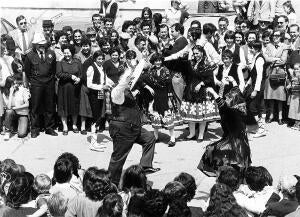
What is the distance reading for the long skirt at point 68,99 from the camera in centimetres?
1152

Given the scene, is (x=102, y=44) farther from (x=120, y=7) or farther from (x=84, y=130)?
(x=120, y=7)

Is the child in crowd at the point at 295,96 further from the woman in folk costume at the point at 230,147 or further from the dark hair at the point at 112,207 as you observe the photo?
the dark hair at the point at 112,207

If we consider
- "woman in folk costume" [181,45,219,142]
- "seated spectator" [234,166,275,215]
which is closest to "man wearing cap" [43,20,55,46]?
"woman in folk costume" [181,45,219,142]

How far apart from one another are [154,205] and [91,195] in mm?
795

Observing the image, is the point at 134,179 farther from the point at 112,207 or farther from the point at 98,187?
the point at 112,207

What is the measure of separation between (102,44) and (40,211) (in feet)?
17.9

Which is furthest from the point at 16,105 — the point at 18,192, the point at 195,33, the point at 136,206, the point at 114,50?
the point at 136,206

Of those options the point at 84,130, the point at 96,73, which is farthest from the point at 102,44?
the point at 84,130

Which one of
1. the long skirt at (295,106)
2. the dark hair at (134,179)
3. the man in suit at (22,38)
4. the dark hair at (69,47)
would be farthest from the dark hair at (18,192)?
the long skirt at (295,106)

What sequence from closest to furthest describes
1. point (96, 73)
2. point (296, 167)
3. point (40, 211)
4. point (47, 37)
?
point (40, 211) → point (296, 167) → point (96, 73) → point (47, 37)

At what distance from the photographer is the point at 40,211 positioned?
668 cm

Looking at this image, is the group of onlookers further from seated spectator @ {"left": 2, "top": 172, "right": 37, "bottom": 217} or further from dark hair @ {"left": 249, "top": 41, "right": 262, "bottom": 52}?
dark hair @ {"left": 249, "top": 41, "right": 262, "bottom": 52}

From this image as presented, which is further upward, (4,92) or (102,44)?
(102,44)

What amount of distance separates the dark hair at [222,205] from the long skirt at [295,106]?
5343mm
